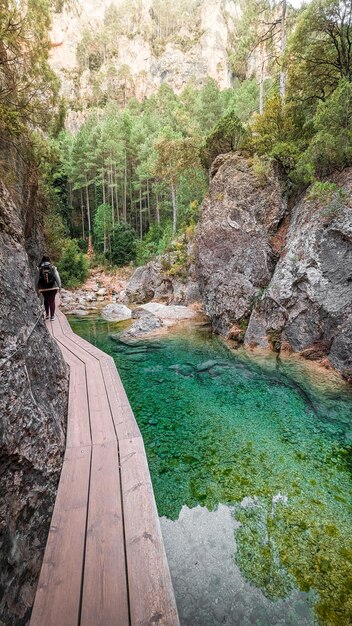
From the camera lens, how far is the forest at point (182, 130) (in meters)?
6.61

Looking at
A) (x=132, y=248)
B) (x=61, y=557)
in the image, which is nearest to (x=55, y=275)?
(x=61, y=557)

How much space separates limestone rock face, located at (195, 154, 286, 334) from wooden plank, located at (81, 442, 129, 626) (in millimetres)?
8709

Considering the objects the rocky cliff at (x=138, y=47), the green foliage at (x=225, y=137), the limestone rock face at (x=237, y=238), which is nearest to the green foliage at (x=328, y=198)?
the limestone rock face at (x=237, y=238)

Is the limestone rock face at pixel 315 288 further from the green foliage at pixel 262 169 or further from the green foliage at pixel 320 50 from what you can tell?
the green foliage at pixel 320 50

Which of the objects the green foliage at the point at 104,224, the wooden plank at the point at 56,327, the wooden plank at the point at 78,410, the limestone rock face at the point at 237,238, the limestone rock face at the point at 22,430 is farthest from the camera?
the green foliage at the point at 104,224

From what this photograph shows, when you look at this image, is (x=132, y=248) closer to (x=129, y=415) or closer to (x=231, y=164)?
(x=231, y=164)

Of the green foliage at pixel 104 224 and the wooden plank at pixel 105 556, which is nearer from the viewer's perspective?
the wooden plank at pixel 105 556

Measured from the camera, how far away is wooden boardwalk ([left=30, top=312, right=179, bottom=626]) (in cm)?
167

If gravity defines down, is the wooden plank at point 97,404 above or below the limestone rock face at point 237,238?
below

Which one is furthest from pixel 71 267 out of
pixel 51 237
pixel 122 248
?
pixel 51 237

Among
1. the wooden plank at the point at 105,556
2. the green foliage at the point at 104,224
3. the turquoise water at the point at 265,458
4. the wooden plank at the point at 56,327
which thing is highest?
the green foliage at the point at 104,224

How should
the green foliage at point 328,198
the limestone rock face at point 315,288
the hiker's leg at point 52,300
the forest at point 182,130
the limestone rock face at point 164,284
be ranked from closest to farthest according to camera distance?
the forest at point 182,130, the limestone rock face at point 315,288, the green foliage at point 328,198, the hiker's leg at point 52,300, the limestone rock face at point 164,284

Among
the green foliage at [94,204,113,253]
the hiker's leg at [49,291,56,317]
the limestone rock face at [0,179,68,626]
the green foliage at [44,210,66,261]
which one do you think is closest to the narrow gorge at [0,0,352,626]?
the limestone rock face at [0,179,68,626]

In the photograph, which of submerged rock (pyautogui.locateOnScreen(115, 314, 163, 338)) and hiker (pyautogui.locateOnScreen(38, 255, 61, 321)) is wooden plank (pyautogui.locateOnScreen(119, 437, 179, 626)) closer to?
hiker (pyautogui.locateOnScreen(38, 255, 61, 321))
